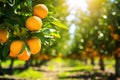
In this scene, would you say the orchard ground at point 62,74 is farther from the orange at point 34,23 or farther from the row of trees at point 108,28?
the orange at point 34,23

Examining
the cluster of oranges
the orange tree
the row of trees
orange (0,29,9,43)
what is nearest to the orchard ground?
the row of trees

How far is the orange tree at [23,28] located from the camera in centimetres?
340

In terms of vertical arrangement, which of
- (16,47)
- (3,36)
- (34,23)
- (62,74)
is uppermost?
(34,23)

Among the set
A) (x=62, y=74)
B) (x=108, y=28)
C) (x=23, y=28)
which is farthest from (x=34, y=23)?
(x=62, y=74)

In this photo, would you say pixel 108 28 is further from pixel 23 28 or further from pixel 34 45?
pixel 34 45

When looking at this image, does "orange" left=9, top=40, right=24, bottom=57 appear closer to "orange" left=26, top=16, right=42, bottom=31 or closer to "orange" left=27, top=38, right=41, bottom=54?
"orange" left=27, top=38, right=41, bottom=54

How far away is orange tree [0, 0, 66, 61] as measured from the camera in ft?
11.1

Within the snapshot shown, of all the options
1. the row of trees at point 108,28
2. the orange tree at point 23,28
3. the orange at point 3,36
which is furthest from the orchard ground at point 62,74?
the orange at point 3,36

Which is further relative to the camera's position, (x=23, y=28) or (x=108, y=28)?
(x=108, y=28)

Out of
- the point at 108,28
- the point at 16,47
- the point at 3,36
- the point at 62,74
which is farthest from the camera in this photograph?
the point at 62,74

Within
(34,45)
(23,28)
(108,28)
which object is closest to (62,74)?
(108,28)

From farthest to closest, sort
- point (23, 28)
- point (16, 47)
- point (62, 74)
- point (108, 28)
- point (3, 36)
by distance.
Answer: point (62, 74) → point (108, 28) → point (3, 36) → point (23, 28) → point (16, 47)

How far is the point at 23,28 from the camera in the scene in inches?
140

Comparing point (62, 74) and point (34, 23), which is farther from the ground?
point (34, 23)
